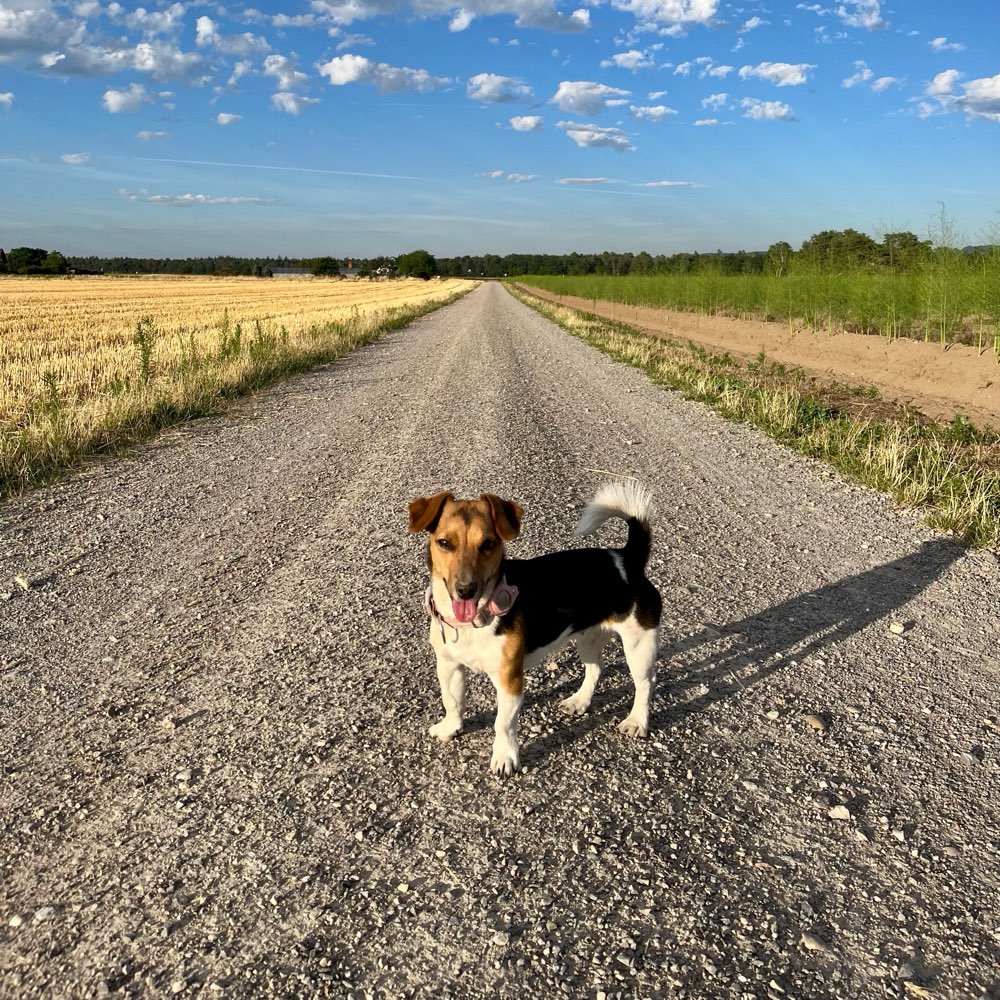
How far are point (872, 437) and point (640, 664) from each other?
23.3ft

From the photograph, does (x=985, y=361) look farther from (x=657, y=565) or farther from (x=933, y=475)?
(x=657, y=565)

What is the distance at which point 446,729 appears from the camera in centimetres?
336

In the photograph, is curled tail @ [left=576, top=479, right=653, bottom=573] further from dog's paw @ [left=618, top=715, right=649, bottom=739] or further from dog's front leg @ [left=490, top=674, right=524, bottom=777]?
dog's front leg @ [left=490, top=674, right=524, bottom=777]

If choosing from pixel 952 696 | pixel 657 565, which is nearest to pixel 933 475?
pixel 657 565

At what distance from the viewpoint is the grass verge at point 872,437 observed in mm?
6605

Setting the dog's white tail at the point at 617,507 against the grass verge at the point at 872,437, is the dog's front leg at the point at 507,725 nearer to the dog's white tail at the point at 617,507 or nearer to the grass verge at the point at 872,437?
the dog's white tail at the point at 617,507

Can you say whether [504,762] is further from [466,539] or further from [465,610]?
[466,539]

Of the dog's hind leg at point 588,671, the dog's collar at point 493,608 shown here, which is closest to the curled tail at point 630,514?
the dog's hind leg at point 588,671

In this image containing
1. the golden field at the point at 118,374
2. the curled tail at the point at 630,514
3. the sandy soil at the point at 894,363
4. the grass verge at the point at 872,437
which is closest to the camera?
the curled tail at the point at 630,514

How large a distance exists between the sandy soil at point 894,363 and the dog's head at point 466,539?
10789mm

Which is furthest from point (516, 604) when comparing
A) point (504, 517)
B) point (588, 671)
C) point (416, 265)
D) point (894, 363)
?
point (416, 265)

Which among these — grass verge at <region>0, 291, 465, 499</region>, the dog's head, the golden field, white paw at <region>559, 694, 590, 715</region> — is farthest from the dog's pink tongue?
the golden field

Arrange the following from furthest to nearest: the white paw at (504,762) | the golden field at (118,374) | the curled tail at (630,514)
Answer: the golden field at (118,374), the curled tail at (630,514), the white paw at (504,762)

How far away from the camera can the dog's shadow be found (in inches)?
142
